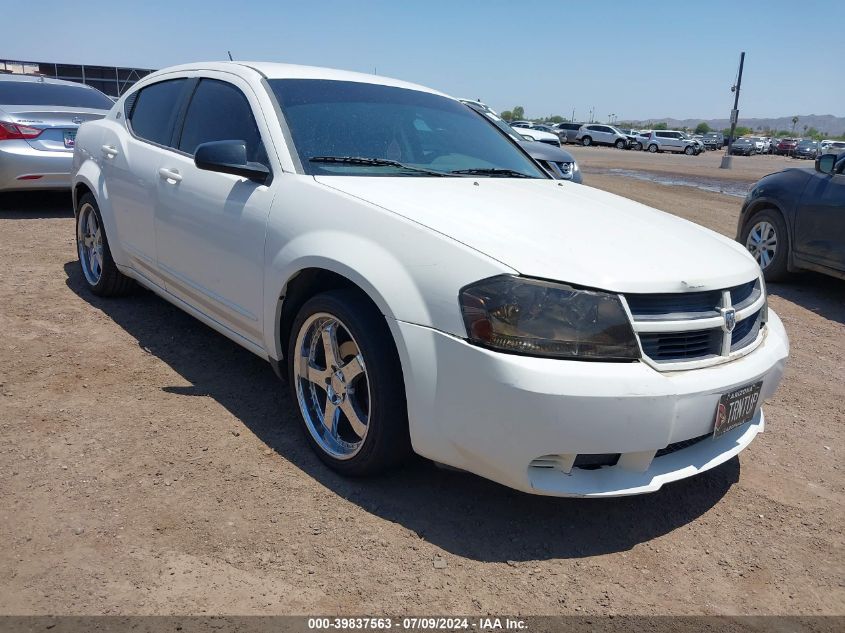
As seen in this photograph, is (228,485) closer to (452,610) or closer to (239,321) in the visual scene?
(239,321)

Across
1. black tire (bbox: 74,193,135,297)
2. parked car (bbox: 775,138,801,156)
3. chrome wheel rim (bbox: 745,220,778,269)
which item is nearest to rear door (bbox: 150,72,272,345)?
black tire (bbox: 74,193,135,297)

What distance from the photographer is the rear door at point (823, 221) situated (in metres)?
6.65

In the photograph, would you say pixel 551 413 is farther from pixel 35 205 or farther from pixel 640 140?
pixel 640 140

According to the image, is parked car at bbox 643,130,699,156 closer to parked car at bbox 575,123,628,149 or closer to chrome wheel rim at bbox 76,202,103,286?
parked car at bbox 575,123,628,149

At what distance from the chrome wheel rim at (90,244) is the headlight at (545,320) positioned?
3756 millimetres

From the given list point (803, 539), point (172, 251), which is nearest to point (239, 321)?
point (172, 251)

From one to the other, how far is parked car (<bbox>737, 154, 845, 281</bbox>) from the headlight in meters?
5.11

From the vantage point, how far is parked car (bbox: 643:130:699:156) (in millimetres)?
52844

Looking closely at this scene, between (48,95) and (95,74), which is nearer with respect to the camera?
(48,95)

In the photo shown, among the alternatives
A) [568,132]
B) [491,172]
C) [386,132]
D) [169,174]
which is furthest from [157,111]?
[568,132]

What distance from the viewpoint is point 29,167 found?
8.24 metres

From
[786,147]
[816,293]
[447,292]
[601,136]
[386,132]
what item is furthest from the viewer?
[786,147]

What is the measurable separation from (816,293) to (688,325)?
5.56 m

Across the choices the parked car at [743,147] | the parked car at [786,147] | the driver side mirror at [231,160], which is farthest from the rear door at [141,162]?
the parked car at [786,147]
